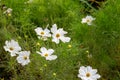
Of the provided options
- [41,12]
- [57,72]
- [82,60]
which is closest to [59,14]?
[41,12]

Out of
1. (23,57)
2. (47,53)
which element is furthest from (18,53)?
(47,53)

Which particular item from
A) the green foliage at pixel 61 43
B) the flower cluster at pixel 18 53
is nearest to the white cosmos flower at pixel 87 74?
the green foliage at pixel 61 43

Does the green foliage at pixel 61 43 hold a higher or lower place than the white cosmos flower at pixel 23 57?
higher

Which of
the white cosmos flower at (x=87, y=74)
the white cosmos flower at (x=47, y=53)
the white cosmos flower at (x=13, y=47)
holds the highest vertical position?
the white cosmos flower at (x=13, y=47)

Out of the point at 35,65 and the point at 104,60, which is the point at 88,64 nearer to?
the point at 104,60

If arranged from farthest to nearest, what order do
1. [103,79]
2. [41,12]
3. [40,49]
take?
[41,12], [103,79], [40,49]

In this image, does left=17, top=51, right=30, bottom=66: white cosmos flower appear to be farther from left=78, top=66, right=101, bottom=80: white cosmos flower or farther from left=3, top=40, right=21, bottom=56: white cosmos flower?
left=78, top=66, right=101, bottom=80: white cosmos flower

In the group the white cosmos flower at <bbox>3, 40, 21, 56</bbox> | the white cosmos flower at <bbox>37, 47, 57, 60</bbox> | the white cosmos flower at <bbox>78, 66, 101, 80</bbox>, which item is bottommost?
the white cosmos flower at <bbox>78, 66, 101, 80</bbox>

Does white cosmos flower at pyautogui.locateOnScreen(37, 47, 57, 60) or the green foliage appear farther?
the green foliage

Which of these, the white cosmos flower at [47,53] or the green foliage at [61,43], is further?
the green foliage at [61,43]

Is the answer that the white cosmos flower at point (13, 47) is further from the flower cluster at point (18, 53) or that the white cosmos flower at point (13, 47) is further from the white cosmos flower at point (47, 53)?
the white cosmos flower at point (47, 53)

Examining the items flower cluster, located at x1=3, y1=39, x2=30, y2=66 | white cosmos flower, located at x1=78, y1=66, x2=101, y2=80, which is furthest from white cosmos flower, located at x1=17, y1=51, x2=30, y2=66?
white cosmos flower, located at x1=78, y1=66, x2=101, y2=80
